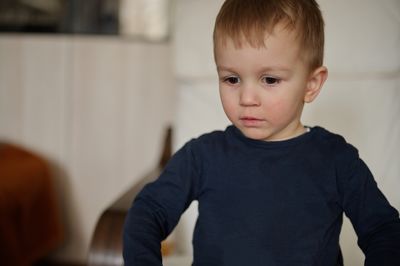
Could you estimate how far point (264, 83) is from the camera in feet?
1.39

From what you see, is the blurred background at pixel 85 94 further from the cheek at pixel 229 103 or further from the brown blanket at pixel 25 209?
the cheek at pixel 229 103

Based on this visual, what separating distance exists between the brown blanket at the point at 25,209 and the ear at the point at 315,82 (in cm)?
118

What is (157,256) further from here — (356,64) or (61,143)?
(61,143)

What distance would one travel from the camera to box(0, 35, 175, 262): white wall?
64.2 inches

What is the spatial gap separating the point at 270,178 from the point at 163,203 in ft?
0.43

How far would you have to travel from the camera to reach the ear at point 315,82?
0.45 metres

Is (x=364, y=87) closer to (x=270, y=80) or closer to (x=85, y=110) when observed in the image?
(x=270, y=80)

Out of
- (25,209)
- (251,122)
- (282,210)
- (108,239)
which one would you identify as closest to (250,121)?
(251,122)

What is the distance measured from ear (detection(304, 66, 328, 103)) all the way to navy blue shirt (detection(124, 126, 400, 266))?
49 millimetres

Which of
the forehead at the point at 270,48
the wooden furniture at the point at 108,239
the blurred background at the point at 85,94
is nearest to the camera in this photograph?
the forehead at the point at 270,48

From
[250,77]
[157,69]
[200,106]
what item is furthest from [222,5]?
[157,69]

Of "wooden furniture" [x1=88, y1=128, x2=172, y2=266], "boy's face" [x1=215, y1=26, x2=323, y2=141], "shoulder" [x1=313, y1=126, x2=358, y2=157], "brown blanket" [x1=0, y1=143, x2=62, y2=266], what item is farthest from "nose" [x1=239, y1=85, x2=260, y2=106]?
"brown blanket" [x1=0, y1=143, x2=62, y2=266]

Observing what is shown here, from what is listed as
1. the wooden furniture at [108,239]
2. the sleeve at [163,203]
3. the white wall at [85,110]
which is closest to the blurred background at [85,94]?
the white wall at [85,110]

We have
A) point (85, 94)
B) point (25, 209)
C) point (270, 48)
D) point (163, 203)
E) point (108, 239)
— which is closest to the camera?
point (270, 48)
